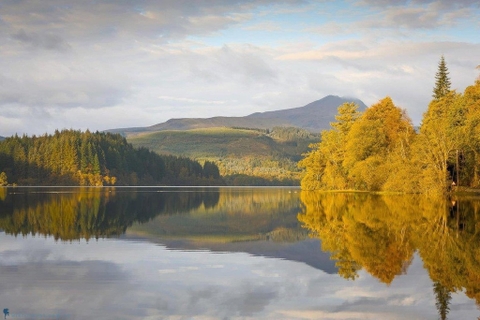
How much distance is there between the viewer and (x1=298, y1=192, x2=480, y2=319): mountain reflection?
19.5 m

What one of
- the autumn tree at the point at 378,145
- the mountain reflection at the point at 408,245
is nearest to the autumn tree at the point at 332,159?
the autumn tree at the point at 378,145

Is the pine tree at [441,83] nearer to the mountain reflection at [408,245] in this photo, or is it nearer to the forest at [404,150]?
the forest at [404,150]

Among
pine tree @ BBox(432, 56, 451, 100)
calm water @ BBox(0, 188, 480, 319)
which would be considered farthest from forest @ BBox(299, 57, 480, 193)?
calm water @ BBox(0, 188, 480, 319)

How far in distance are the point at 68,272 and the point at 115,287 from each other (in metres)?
3.48

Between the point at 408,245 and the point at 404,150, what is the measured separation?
2592 inches

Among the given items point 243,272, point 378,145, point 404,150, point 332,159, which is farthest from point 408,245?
point 332,159

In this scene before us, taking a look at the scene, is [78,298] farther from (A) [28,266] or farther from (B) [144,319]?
(A) [28,266]

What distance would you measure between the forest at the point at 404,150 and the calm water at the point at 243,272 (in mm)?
45041

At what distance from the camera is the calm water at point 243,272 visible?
15539mm

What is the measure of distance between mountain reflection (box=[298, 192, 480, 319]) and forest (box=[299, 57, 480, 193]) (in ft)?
123

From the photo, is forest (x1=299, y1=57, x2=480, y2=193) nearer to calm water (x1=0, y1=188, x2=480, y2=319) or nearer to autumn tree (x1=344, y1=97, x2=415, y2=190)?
autumn tree (x1=344, y1=97, x2=415, y2=190)

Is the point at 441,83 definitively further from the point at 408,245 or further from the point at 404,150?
the point at 408,245

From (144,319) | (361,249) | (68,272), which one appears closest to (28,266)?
(68,272)

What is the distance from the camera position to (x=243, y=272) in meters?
21.3
